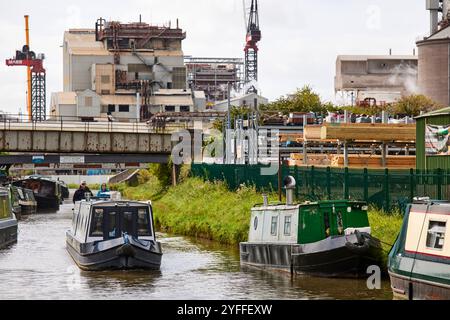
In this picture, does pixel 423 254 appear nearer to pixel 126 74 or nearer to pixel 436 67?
pixel 436 67

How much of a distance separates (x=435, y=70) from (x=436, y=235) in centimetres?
9602

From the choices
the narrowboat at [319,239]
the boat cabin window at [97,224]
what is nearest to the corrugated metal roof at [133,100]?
the boat cabin window at [97,224]

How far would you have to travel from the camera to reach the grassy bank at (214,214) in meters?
37.6

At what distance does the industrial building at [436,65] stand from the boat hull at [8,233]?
242 ft

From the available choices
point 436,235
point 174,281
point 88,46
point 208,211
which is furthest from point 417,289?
point 88,46

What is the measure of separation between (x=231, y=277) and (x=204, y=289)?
9.67ft

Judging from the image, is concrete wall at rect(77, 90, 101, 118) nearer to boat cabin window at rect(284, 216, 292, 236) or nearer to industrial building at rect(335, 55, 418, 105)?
industrial building at rect(335, 55, 418, 105)

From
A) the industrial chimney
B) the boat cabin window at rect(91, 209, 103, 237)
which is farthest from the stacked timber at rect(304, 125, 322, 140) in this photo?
the industrial chimney

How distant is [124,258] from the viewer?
123ft

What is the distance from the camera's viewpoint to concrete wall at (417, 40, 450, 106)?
11975 cm

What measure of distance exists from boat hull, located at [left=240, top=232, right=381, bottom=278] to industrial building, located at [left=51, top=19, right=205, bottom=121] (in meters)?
123

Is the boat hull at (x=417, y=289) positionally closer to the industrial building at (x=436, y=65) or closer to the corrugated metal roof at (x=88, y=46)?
the industrial building at (x=436, y=65)

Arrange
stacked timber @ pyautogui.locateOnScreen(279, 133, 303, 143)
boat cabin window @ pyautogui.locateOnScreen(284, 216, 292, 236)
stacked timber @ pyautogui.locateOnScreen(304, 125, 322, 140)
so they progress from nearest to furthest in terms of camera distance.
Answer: boat cabin window @ pyautogui.locateOnScreen(284, 216, 292, 236) < stacked timber @ pyautogui.locateOnScreen(304, 125, 322, 140) < stacked timber @ pyautogui.locateOnScreen(279, 133, 303, 143)
